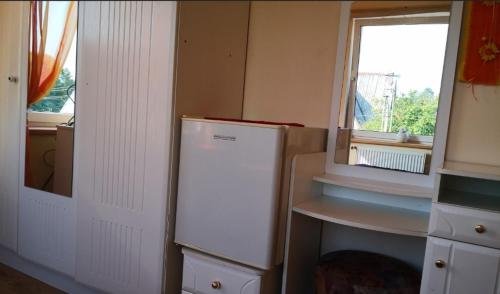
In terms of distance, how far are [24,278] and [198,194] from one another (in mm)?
1324

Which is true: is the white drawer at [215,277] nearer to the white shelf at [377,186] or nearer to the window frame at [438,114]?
the white shelf at [377,186]

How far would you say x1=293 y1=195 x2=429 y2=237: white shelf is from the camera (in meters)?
1.30

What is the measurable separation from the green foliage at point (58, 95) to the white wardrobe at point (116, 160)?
0.35 ft

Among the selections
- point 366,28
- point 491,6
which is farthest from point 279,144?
point 491,6

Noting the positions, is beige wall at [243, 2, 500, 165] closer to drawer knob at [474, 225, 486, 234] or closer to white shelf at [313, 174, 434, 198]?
white shelf at [313, 174, 434, 198]

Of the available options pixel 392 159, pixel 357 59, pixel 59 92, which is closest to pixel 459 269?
pixel 392 159

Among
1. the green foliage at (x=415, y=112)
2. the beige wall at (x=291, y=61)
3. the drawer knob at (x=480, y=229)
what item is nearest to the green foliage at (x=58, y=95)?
the beige wall at (x=291, y=61)

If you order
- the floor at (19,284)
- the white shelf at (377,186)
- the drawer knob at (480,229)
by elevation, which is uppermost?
the white shelf at (377,186)

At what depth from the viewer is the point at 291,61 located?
6.14 ft

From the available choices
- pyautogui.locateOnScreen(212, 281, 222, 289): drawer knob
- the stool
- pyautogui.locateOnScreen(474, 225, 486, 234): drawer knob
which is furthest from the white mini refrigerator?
pyautogui.locateOnScreen(474, 225, 486, 234): drawer knob

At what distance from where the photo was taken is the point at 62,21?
179cm

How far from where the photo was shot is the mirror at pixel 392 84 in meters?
1.53

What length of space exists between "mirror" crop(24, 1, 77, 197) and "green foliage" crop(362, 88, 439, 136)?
1.51 m

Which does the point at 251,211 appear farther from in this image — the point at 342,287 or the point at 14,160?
the point at 14,160
